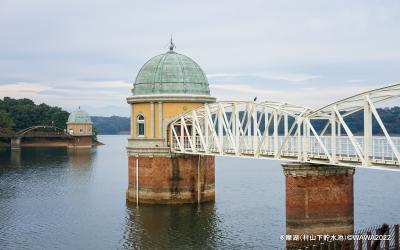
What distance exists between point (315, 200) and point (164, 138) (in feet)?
77.8

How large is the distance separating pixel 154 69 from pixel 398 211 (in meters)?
27.5

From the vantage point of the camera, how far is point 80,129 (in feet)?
578

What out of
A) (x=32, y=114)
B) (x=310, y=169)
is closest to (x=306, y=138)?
(x=310, y=169)

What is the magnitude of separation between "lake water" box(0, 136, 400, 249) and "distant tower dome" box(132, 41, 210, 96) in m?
11.7

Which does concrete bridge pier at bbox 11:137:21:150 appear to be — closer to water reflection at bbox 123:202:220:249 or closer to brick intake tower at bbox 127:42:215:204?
brick intake tower at bbox 127:42:215:204

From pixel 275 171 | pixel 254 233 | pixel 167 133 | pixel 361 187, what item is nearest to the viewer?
pixel 254 233

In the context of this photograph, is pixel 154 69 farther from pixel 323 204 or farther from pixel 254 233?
pixel 323 204

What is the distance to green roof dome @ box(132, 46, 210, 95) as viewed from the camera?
200 feet

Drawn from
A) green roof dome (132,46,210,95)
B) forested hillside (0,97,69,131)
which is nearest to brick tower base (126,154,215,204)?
green roof dome (132,46,210,95)

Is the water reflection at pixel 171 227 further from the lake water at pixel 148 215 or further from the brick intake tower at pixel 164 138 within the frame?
the brick intake tower at pixel 164 138

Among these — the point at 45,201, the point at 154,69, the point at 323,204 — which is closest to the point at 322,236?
the point at 323,204

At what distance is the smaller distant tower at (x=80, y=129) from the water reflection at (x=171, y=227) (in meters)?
118

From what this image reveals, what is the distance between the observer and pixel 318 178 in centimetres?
3959

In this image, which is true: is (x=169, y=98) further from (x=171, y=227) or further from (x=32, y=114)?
(x=32, y=114)
